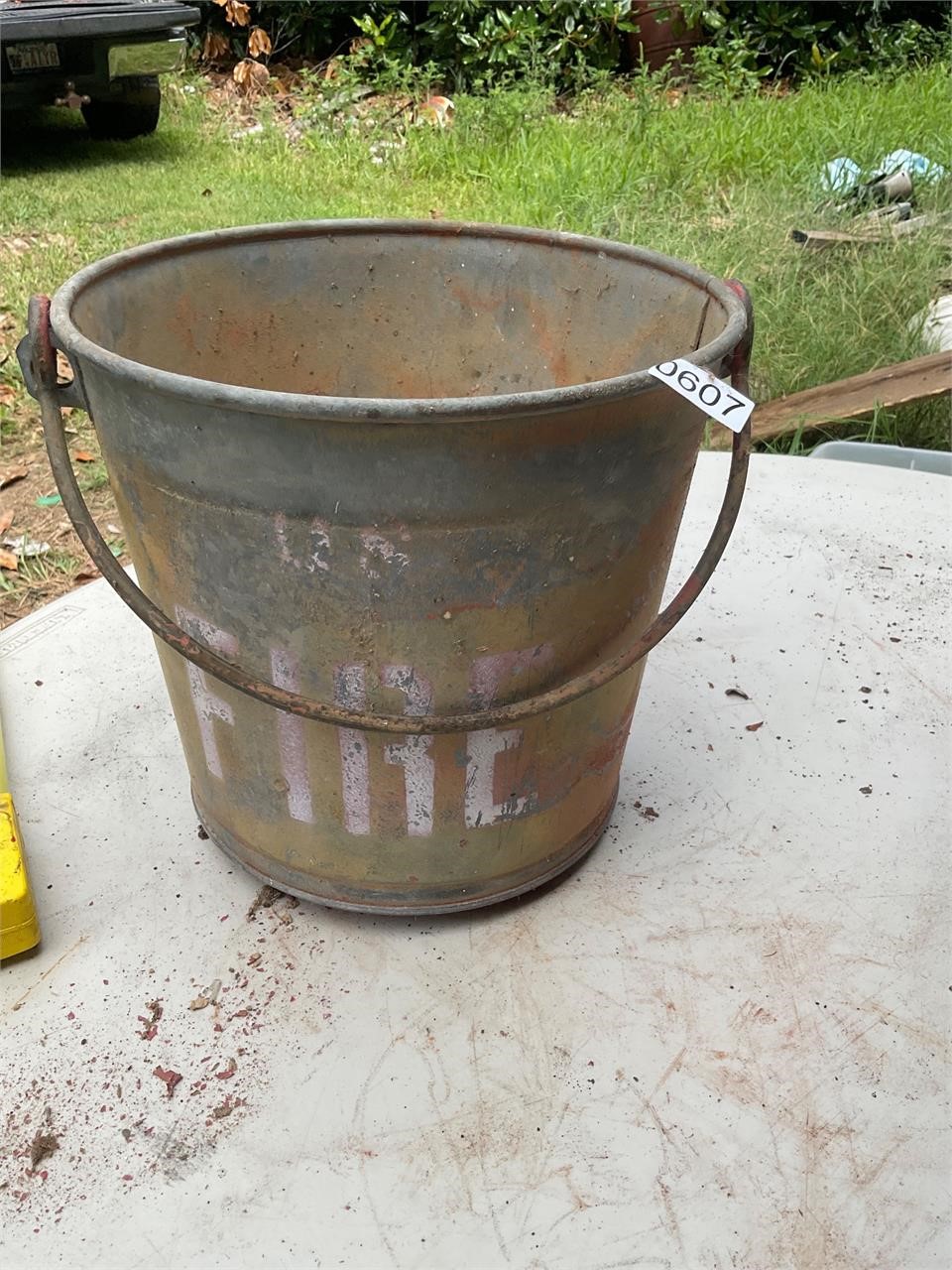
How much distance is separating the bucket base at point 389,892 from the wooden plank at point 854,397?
6.20ft

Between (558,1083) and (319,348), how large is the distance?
1101 millimetres

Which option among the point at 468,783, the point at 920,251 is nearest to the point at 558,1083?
the point at 468,783

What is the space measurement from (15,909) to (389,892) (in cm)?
44

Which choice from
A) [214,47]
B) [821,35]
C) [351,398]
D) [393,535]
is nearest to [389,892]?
[393,535]

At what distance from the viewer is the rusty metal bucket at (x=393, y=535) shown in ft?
3.29

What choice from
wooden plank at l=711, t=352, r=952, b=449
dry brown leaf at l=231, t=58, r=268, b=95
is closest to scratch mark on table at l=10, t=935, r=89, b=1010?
wooden plank at l=711, t=352, r=952, b=449

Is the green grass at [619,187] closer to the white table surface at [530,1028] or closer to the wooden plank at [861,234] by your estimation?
the wooden plank at [861,234]

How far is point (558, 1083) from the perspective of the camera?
118 centimetres

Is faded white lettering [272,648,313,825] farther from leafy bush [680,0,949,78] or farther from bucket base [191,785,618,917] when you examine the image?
leafy bush [680,0,949,78]

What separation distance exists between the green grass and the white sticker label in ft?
7.25

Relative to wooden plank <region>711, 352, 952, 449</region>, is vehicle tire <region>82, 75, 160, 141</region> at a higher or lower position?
lower

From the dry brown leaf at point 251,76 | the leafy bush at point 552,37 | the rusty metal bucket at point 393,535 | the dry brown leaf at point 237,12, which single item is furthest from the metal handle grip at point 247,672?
the dry brown leaf at point 237,12

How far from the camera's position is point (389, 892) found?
134cm

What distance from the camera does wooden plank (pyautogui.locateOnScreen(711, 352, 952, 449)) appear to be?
9.68 ft
